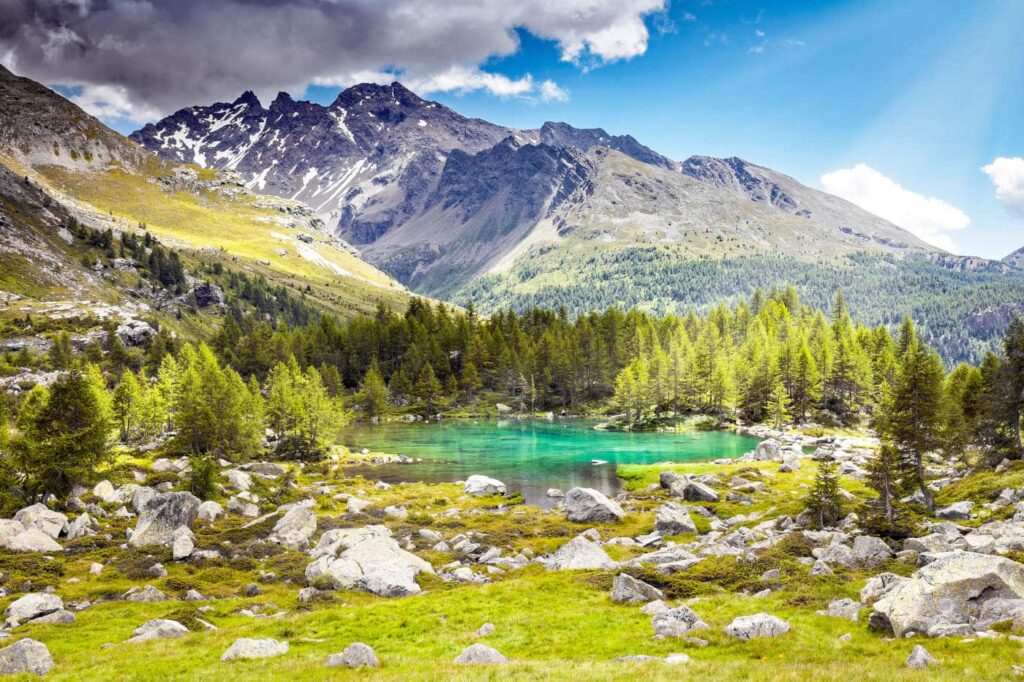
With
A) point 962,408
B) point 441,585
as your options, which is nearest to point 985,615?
point 441,585

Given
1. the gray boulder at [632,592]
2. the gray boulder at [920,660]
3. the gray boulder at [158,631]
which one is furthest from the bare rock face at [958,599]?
the gray boulder at [158,631]

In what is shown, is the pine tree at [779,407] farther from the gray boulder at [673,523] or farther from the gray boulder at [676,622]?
the gray boulder at [676,622]

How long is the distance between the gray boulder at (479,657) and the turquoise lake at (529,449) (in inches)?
1629

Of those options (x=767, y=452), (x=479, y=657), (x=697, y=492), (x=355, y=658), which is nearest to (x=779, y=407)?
(x=767, y=452)

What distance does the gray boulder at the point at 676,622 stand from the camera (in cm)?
2403

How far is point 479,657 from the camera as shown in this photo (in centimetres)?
2222

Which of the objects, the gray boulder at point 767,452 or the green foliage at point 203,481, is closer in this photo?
the green foliage at point 203,481

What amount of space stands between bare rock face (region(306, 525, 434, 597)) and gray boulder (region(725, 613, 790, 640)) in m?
19.6

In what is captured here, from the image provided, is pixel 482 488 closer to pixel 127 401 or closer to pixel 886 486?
pixel 886 486

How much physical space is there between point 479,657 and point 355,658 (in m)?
4.78

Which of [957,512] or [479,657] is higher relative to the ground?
[957,512]

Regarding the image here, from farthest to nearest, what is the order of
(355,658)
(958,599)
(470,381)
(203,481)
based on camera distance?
(470,381) → (203,481) → (355,658) → (958,599)

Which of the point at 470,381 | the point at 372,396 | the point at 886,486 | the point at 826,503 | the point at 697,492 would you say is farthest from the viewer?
the point at 470,381

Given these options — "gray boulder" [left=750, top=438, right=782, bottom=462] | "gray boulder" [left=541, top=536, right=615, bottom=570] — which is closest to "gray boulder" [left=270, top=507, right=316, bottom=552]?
"gray boulder" [left=541, top=536, right=615, bottom=570]
